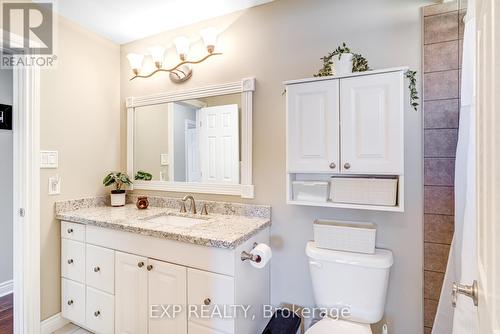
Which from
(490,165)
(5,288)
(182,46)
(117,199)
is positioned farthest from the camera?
(5,288)

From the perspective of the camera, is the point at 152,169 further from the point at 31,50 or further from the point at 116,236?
the point at 31,50

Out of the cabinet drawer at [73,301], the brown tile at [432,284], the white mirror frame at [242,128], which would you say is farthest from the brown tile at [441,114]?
the cabinet drawer at [73,301]

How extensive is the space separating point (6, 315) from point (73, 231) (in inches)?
40.1

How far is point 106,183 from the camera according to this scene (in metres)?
2.12

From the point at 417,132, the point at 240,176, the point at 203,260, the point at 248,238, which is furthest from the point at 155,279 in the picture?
the point at 417,132

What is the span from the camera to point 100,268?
1.66 metres

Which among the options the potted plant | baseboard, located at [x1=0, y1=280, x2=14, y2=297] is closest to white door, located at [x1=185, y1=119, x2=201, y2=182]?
the potted plant

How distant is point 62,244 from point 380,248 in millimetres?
2140

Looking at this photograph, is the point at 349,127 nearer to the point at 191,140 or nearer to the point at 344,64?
the point at 344,64

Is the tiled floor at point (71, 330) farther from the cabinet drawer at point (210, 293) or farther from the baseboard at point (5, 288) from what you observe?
the cabinet drawer at point (210, 293)

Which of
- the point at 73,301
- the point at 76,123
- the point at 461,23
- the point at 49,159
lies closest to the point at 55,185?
the point at 49,159

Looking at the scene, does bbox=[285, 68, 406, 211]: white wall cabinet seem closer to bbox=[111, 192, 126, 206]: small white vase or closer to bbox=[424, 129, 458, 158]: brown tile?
bbox=[424, 129, 458, 158]: brown tile

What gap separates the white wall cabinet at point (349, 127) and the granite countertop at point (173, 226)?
33cm

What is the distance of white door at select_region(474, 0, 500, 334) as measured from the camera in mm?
430
